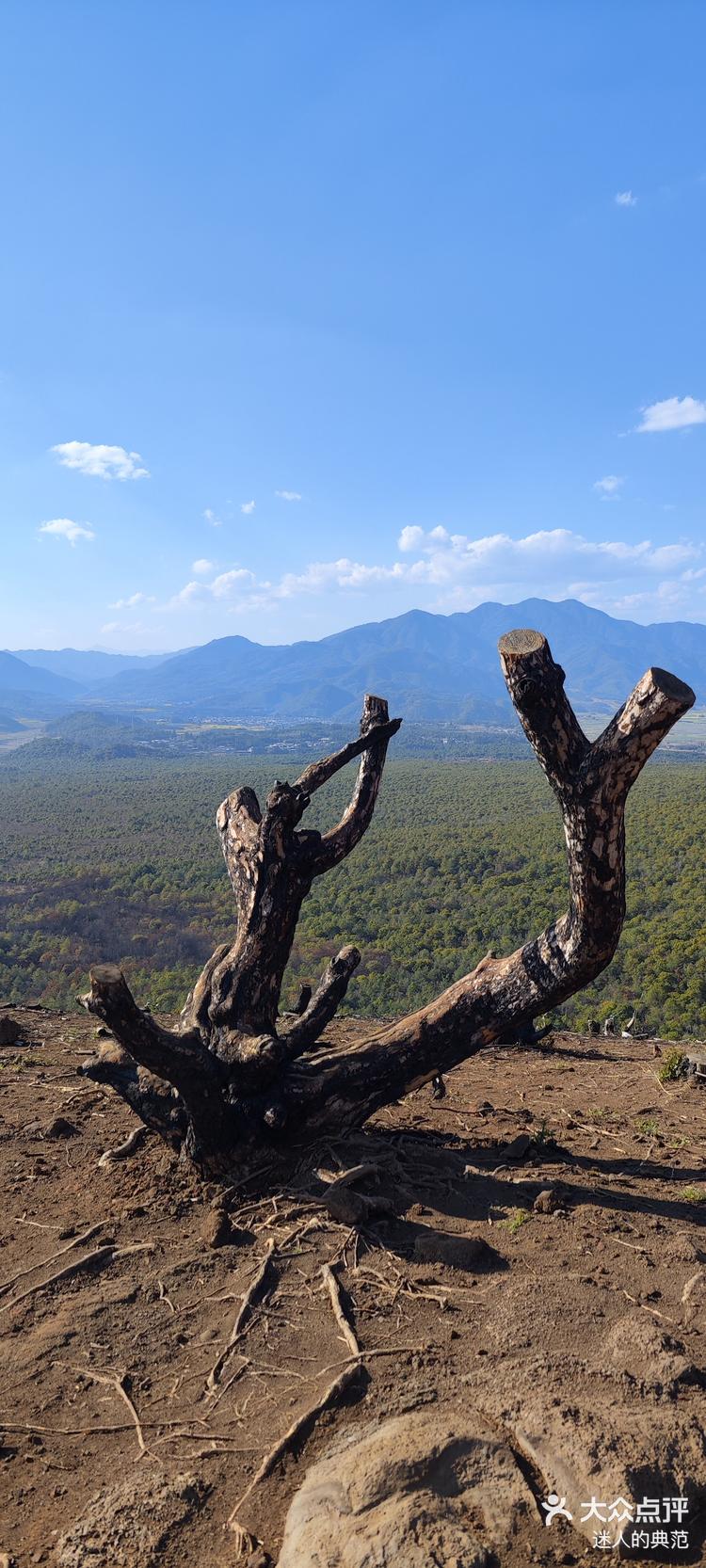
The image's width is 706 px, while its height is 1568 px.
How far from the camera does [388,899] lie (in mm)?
33750

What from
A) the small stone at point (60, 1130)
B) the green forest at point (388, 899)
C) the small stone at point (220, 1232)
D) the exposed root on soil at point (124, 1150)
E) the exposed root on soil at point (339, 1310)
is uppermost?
the exposed root on soil at point (339, 1310)

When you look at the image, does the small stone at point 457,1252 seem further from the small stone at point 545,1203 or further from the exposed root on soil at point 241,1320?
the exposed root on soil at point 241,1320

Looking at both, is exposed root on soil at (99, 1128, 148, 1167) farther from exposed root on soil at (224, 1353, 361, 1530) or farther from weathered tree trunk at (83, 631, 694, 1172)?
exposed root on soil at (224, 1353, 361, 1530)

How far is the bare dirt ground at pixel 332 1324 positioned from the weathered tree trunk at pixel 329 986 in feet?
1.20

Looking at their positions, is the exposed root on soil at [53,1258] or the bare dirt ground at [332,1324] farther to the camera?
the exposed root on soil at [53,1258]

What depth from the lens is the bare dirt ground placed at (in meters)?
2.55

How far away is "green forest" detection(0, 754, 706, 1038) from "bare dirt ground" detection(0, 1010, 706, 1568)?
7808mm

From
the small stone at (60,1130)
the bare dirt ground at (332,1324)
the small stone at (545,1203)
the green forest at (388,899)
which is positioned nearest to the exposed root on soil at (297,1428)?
the bare dirt ground at (332,1324)

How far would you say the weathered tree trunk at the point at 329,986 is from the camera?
12.6ft

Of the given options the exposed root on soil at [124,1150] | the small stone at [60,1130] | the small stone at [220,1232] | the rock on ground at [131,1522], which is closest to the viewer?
the rock on ground at [131,1522]

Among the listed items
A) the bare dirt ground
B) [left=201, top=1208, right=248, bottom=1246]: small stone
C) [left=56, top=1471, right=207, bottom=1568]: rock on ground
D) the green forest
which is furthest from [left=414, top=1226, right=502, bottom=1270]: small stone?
the green forest

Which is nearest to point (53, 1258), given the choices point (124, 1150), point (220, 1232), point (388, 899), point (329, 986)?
point (220, 1232)

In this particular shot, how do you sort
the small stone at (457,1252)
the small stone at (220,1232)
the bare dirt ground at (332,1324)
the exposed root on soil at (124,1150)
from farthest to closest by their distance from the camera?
the exposed root on soil at (124,1150)
the small stone at (220,1232)
the small stone at (457,1252)
the bare dirt ground at (332,1324)

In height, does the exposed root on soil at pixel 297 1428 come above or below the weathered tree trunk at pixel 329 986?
below
